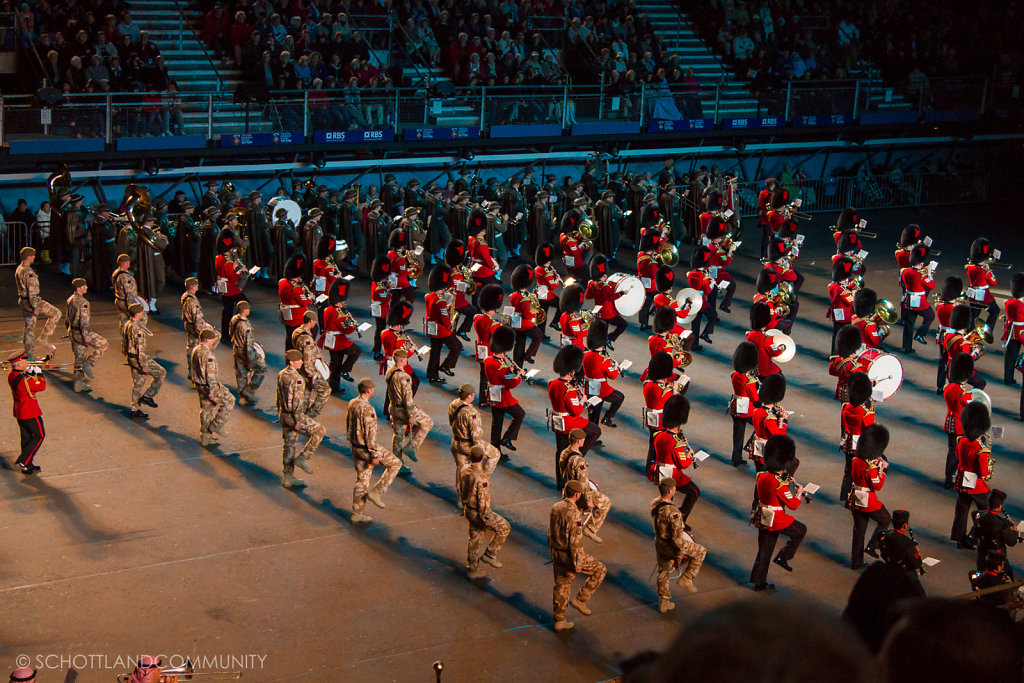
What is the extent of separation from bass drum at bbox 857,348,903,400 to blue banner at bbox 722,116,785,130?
1396 cm

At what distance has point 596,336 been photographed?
13.5m

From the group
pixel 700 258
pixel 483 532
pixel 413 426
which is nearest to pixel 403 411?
pixel 413 426

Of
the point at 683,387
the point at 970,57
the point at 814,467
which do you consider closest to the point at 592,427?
the point at 683,387

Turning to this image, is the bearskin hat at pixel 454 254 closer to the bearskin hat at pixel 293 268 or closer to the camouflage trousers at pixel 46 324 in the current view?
the bearskin hat at pixel 293 268

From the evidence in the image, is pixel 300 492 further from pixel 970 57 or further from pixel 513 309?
pixel 970 57

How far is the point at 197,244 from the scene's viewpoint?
797 inches

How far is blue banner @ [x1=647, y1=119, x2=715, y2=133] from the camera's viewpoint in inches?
1012

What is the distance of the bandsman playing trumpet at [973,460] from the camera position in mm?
11203

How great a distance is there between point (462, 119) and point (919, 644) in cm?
2234

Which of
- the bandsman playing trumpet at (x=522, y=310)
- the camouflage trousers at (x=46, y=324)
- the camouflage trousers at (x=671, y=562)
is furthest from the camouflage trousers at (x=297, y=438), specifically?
the camouflage trousers at (x=46, y=324)

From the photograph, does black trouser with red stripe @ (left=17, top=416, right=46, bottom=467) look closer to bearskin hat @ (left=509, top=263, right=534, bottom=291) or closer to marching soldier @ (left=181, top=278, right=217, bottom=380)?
marching soldier @ (left=181, top=278, right=217, bottom=380)

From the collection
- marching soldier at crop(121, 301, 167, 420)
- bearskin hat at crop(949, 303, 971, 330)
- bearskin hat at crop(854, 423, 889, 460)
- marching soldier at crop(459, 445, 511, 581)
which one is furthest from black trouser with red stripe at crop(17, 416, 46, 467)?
bearskin hat at crop(949, 303, 971, 330)

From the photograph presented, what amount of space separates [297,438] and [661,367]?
3821 mm

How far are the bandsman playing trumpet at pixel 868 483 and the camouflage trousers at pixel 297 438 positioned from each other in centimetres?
527
